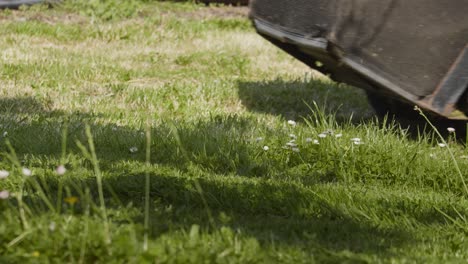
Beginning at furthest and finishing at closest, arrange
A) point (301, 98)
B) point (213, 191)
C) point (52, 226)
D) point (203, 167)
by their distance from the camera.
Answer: point (301, 98), point (203, 167), point (213, 191), point (52, 226)

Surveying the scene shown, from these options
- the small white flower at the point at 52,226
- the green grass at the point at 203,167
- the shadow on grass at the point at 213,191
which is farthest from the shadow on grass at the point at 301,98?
the small white flower at the point at 52,226

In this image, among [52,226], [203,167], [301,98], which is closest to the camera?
[52,226]

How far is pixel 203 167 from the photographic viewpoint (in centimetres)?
534

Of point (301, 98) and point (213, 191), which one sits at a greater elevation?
point (213, 191)

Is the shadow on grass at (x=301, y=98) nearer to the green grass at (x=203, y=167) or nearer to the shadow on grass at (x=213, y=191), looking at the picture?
the green grass at (x=203, y=167)

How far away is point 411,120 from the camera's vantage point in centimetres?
708

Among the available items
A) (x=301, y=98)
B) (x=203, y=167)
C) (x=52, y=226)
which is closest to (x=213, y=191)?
(x=203, y=167)

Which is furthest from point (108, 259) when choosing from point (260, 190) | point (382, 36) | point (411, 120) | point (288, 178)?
point (411, 120)

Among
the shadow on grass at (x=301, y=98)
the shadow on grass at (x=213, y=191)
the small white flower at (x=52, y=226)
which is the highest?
the small white flower at (x=52, y=226)

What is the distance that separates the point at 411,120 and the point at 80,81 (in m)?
3.36

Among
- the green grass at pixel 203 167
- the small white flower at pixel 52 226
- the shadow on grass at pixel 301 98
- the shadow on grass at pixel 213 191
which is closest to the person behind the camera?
the small white flower at pixel 52 226

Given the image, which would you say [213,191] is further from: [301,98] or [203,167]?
[301,98]

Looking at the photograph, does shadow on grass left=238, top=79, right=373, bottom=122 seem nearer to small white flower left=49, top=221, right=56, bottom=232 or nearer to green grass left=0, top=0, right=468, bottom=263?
green grass left=0, top=0, right=468, bottom=263

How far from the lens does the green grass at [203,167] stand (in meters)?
3.31
